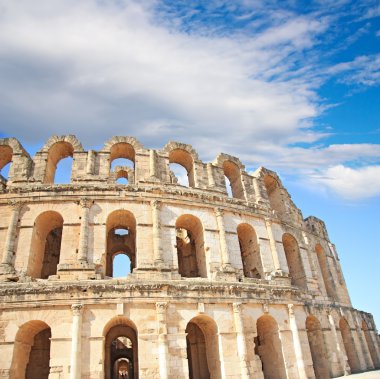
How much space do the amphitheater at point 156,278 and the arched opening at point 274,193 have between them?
514 mm

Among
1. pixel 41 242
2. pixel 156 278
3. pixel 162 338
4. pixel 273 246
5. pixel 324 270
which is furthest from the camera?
pixel 324 270

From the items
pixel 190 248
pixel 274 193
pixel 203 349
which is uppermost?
pixel 274 193

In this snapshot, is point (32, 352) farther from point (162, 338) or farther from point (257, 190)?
point (257, 190)

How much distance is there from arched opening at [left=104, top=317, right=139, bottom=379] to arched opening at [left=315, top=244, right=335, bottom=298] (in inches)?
495

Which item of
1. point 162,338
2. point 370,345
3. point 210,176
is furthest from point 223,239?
point 370,345

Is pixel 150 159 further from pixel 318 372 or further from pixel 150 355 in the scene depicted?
pixel 318 372

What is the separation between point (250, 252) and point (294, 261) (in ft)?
11.8

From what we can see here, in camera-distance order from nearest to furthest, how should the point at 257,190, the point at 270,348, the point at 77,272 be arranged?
the point at 77,272 < the point at 270,348 < the point at 257,190

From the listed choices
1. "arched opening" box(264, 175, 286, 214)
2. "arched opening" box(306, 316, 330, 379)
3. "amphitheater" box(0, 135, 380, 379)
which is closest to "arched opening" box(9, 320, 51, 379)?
"amphitheater" box(0, 135, 380, 379)

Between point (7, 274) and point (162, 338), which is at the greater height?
point (7, 274)

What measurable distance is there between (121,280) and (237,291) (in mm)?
4905

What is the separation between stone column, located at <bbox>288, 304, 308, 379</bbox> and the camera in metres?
14.6

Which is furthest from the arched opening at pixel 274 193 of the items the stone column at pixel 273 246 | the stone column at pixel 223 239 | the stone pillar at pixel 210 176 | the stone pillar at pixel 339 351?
the stone pillar at pixel 339 351

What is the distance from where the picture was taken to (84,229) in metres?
14.2
